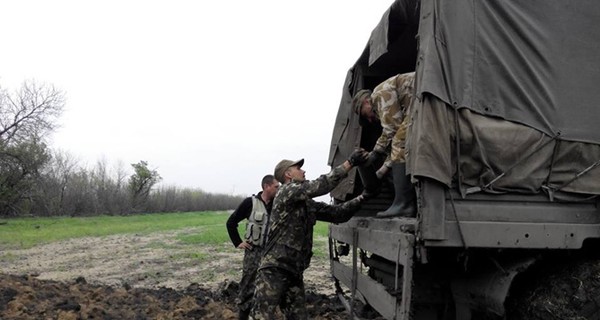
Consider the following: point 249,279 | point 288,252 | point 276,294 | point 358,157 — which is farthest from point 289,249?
point 249,279

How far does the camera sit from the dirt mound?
22.4 feet

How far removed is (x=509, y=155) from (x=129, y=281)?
32.4ft

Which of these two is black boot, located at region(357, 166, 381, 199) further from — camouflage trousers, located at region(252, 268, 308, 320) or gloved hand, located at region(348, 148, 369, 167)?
camouflage trousers, located at region(252, 268, 308, 320)

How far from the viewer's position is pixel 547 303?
3.34 m

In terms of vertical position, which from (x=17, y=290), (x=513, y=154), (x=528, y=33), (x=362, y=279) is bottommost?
(x=17, y=290)

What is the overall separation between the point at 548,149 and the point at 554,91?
1.29ft

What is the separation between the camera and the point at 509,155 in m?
3.46

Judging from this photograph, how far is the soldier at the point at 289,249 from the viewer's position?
5.08 metres

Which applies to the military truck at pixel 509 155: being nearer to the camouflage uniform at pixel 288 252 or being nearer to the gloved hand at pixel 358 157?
the gloved hand at pixel 358 157

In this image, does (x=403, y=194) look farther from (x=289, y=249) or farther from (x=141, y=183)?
(x=141, y=183)

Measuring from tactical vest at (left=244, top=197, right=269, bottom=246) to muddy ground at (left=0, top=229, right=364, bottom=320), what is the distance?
124 cm

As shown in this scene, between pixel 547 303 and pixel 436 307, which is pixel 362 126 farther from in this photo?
pixel 547 303

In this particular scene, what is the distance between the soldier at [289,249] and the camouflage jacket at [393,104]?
2.15ft

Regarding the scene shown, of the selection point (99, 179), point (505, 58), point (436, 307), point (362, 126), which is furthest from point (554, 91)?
point (99, 179)
